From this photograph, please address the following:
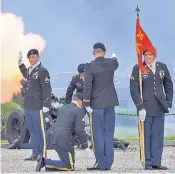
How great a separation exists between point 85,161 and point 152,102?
206 cm

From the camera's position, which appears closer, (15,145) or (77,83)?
(77,83)

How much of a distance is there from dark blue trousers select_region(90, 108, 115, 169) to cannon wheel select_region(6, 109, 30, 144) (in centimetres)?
531

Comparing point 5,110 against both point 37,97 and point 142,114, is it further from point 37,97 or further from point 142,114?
Answer: point 142,114

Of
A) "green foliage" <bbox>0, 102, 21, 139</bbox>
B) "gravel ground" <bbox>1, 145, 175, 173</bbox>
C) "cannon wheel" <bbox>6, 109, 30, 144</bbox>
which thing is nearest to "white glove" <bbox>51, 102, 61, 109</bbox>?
"cannon wheel" <bbox>6, 109, 30, 144</bbox>

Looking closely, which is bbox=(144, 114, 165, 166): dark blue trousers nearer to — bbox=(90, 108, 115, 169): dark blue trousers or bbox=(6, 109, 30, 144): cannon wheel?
bbox=(90, 108, 115, 169): dark blue trousers

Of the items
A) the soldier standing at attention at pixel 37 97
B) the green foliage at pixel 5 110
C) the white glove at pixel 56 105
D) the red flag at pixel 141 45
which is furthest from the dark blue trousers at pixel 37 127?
the green foliage at pixel 5 110

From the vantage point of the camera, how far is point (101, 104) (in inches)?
368

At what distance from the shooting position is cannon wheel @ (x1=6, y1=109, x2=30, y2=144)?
1460 cm

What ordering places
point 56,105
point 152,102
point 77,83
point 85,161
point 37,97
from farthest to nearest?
point 56,105, point 77,83, point 85,161, point 37,97, point 152,102

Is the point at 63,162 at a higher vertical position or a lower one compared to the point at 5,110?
lower

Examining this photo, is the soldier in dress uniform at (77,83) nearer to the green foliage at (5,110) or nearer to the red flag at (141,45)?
the red flag at (141,45)

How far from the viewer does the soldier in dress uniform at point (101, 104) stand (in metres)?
9.34

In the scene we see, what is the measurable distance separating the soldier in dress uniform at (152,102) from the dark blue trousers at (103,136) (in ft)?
1.38

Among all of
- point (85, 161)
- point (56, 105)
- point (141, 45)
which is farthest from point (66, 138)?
point (56, 105)
